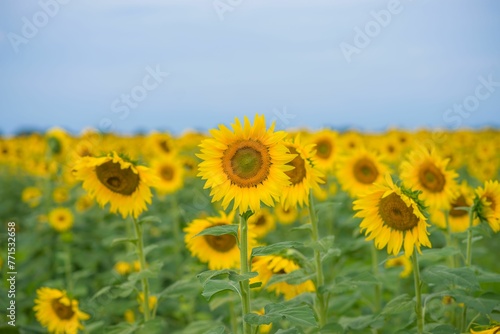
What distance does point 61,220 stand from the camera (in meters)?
6.58

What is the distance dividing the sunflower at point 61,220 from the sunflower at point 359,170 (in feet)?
10.3

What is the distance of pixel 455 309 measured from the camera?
11.5 feet

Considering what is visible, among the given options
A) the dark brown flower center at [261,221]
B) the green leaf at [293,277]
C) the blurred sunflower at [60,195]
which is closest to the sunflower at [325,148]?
the dark brown flower center at [261,221]

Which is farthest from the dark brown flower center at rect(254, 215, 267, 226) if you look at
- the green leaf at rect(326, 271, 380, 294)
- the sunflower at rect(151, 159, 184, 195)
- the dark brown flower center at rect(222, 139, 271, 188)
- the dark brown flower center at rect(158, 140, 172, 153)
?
the dark brown flower center at rect(222, 139, 271, 188)

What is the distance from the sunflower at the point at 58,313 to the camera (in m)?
4.04

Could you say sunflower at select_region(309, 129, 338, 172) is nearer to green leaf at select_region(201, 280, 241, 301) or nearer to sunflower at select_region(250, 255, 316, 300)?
sunflower at select_region(250, 255, 316, 300)

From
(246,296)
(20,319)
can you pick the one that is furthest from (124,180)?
(20,319)

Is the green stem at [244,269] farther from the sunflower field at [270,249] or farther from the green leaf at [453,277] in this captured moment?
the green leaf at [453,277]

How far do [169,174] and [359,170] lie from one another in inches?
116

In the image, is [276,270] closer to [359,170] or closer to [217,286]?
[217,286]

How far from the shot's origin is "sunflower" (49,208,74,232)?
6.53 m

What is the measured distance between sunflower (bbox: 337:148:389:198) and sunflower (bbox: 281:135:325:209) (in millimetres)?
1728

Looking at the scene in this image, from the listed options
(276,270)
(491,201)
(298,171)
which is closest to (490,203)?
(491,201)

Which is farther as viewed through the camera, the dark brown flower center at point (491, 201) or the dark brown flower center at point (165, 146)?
the dark brown flower center at point (165, 146)
